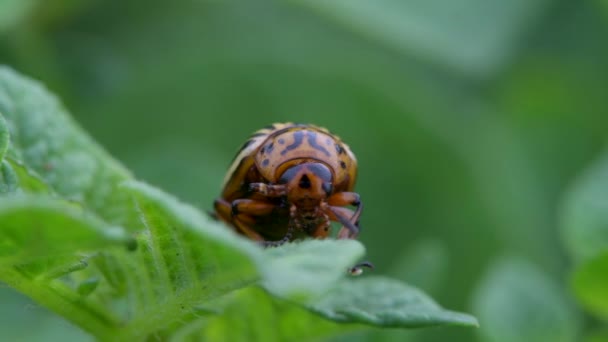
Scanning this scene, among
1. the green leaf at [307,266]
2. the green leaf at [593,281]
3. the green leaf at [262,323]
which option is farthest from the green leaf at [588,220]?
the green leaf at [307,266]

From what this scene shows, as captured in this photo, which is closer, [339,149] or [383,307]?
[383,307]

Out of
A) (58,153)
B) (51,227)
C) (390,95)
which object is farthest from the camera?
(390,95)

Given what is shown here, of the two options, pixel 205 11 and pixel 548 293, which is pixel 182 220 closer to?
pixel 548 293

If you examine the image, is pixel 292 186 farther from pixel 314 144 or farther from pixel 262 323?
pixel 262 323

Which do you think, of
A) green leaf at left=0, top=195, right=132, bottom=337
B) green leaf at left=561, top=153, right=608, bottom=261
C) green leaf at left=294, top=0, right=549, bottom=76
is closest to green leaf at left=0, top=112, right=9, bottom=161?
green leaf at left=0, top=195, right=132, bottom=337

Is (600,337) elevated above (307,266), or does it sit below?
below

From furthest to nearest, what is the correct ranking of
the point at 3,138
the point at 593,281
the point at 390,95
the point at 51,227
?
the point at 390,95 < the point at 593,281 < the point at 3,138 < the point at 51,227

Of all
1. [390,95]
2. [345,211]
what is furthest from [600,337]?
[390,95]

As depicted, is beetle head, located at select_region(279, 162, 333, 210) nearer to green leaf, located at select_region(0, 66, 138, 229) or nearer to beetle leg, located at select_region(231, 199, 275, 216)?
beetle leg, located at select_region(231, 199, 275, 216)
